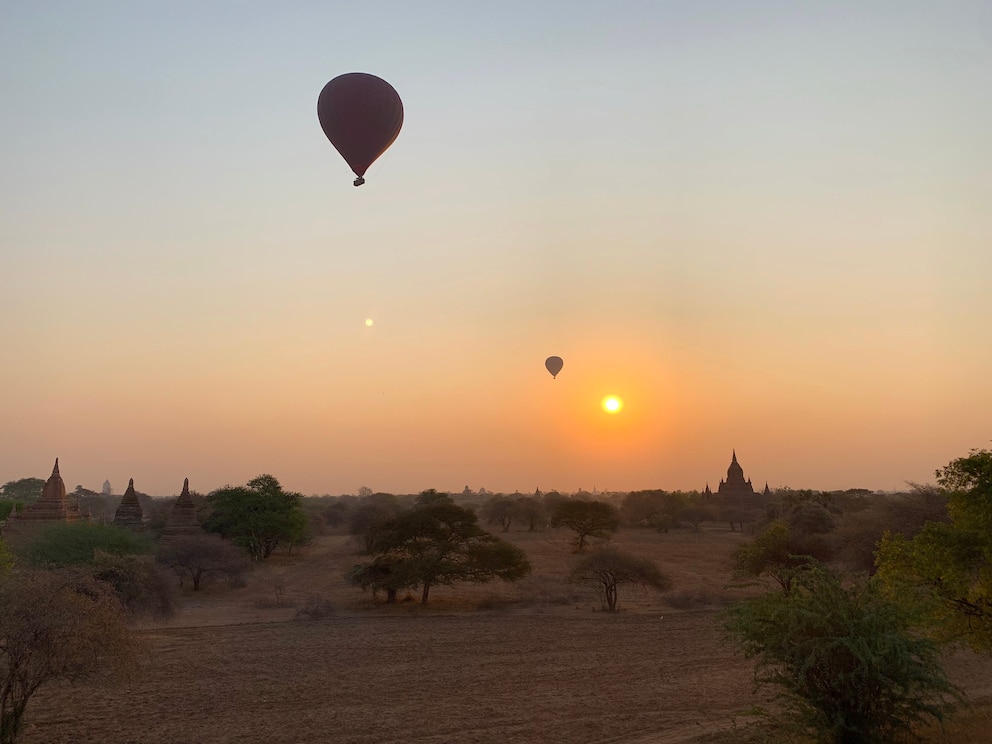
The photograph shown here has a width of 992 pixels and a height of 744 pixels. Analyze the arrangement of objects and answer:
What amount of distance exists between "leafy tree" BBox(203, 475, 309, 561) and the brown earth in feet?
60.6

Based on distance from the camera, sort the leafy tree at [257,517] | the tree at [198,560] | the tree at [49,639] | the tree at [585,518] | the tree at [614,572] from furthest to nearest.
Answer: the tree at [585,518], the leafy tree at [257,517], the tree at [198,560], the tree at [614,572], the tree at [49,639]

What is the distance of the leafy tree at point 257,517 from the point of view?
5225cm

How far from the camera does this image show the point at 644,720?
1566cm

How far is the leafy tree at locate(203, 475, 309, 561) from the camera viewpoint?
5225 centimetres

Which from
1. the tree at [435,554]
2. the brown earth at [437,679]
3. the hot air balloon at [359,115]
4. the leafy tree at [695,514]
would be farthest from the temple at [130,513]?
the leafy tree at [695,514]

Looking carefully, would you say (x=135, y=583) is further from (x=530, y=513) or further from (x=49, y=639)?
(x=530, y=513)

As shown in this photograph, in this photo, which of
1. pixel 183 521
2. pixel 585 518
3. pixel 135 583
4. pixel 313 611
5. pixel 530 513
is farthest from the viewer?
pixel 530 513

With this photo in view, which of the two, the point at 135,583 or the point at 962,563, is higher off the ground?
the point at 962,563

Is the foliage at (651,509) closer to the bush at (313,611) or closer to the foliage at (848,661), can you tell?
the bush at (313,611)

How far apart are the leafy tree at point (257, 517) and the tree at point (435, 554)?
2143 cm

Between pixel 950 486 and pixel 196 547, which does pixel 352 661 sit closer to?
pixel 950 486

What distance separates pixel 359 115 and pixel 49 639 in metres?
20.3

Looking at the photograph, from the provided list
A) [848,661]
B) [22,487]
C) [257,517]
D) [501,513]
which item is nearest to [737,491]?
[501,513]

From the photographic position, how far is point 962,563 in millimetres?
13992
